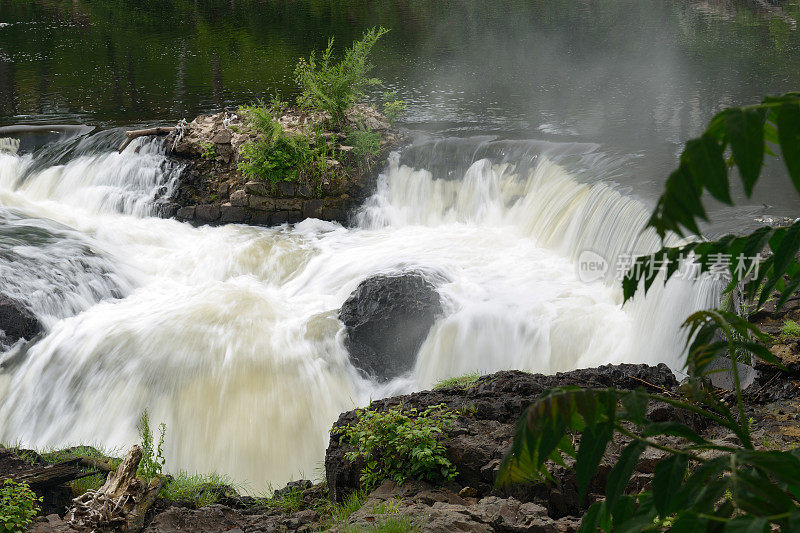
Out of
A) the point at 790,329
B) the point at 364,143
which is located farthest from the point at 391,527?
the point at 364,143

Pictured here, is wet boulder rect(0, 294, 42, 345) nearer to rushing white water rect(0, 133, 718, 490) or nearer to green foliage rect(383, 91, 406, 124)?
rushing white water rect(0, 133, 718, 490)

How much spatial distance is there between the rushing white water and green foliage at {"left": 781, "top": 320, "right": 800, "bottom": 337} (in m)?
1.45

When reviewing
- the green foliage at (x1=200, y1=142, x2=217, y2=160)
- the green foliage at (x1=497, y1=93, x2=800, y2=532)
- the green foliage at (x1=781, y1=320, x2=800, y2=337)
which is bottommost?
the green foliage at (x1=781, y1=320, x2=800, y2=337)

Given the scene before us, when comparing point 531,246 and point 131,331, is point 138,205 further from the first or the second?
point 531,246

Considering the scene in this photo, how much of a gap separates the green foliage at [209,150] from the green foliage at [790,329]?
31.9ft

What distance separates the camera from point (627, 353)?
7527 mm

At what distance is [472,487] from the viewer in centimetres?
435

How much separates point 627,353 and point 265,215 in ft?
21.8

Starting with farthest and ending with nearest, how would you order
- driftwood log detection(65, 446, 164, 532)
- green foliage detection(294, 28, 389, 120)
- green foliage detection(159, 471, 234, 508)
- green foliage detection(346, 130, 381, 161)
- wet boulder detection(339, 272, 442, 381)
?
green foliage detection(294, 28, 389, 120) → green foliage detection(346, 130, 381, 161) → wet boulder detection(339, 272, 442, 381) → green foliage detection(159, 471, 234, 508) → driftwood log detection(65, 446, 164, 532)

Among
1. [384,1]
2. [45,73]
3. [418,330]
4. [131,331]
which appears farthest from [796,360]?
[384,1]

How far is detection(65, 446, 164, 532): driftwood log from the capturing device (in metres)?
4.63

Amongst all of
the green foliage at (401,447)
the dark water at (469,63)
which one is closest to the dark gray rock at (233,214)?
the dark water at (469,63)

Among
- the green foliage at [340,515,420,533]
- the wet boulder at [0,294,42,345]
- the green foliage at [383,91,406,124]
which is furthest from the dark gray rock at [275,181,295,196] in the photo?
the green foliage at [340,515,420,533]

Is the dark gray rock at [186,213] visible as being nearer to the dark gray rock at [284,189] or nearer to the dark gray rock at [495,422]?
the dark gray rock at [284,189]
